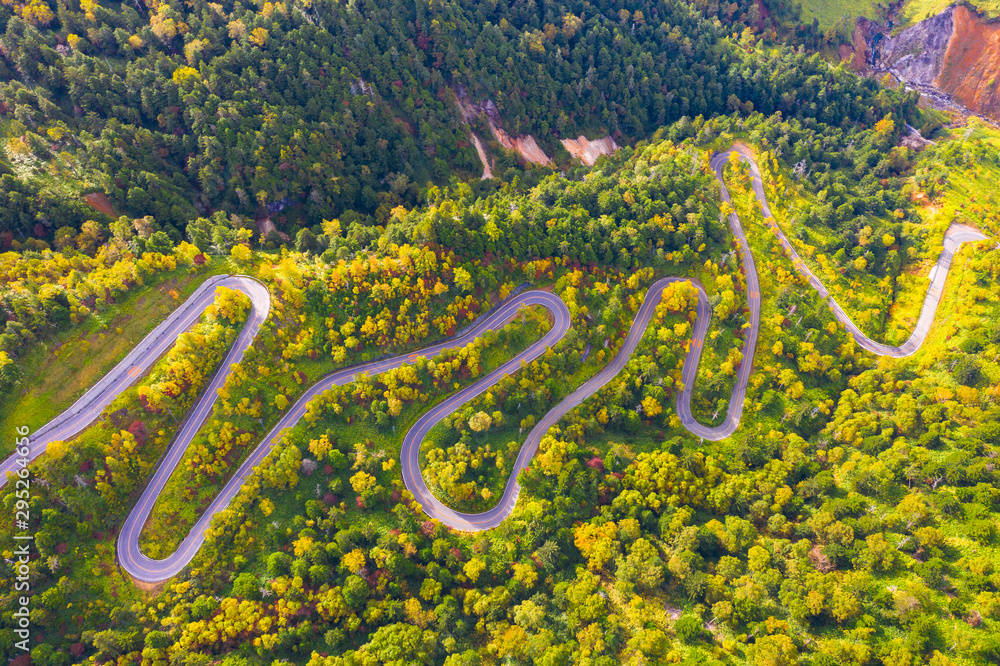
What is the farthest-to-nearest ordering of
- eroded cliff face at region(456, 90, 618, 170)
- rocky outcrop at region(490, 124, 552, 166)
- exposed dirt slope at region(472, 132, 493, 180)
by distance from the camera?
1. rocky outcrop at region(490, 124, 552, 166)
2. eroded cliff face at region(456, 90, 618, 170)
3. exposed dirt slope at region(472, 132, 493, 180)

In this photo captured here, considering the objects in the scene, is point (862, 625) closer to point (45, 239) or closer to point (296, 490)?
point (296, 490)

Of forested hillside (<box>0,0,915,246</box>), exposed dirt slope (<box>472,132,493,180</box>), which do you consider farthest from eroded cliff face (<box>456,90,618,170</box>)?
forested hillside (<box>0,0,915,246</box>)

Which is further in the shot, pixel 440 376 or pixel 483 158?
pixel 483 158

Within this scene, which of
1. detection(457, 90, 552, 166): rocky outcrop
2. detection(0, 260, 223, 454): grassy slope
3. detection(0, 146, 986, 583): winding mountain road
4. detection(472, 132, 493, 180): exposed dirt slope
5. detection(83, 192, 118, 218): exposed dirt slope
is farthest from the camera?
detection(457, 90, 552, 166): rocky outcrop

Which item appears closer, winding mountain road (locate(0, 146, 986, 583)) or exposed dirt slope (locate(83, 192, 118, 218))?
winding mountain road (locate(0, 146, 986, 583))

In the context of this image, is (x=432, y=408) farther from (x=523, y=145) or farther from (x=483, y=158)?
(x=523, y=145)

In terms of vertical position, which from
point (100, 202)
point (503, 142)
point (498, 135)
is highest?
point (498, 135)

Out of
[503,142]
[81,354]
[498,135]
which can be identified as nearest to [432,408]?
[81,354]

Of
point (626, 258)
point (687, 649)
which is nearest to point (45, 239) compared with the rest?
point (626, 258)

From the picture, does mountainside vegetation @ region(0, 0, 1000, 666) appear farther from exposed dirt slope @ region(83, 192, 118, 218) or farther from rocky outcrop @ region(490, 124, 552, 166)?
rocky outcrop @ region(490, 124, 552, 166)
